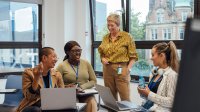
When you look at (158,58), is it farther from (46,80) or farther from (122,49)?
(122,49)

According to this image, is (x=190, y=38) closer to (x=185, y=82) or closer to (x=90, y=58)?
(x=185, y=82)

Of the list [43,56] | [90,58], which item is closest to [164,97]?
[43,56]

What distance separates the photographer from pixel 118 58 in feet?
11.2

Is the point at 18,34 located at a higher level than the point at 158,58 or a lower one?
higher

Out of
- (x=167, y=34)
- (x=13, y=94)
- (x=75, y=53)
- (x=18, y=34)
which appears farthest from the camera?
(x=18, y=34)

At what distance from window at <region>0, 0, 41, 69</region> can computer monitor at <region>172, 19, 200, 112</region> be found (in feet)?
15.6

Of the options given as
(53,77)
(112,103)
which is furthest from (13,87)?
(112,103)

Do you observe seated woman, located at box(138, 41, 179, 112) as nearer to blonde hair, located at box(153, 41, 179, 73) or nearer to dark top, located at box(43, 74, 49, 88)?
blonde hair, located at box(153, 41, 179, 73)

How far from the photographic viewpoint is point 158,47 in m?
2.11

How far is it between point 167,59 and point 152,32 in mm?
2150

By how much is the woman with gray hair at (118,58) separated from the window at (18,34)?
2171 mm

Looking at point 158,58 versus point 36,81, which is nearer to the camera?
point 158,58

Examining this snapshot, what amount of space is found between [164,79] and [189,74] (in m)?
1.56

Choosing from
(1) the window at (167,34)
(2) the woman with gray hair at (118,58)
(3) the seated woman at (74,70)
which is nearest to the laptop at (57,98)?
(3) the seated woman at (74,70)
